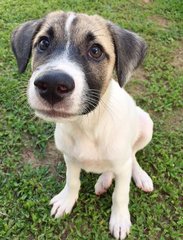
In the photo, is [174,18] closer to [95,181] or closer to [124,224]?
[95,181]

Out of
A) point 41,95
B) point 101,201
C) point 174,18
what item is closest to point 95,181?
point 101,201

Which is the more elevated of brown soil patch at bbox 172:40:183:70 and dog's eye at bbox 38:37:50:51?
dog's eye at bbox 38:37:50:51

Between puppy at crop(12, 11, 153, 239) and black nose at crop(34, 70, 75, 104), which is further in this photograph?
puppy at crop(12, 11, 153, 239)

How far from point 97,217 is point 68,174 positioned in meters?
0.52

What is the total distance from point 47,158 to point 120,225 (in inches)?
45.2

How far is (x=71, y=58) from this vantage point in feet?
8.98

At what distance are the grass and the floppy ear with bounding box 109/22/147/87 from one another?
1.48m

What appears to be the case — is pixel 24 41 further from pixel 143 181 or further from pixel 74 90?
pixel 143 181

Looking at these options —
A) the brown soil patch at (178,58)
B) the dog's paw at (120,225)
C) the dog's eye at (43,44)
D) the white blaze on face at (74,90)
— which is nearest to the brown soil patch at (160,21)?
the brown soil patch at (178,58)

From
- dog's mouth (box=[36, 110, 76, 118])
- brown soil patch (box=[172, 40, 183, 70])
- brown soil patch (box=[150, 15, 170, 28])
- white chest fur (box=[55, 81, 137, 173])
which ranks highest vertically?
dog's mouth (box=[36, 110, 76, 118])

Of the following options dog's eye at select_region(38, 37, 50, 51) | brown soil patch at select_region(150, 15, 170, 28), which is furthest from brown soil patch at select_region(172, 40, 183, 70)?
dog's eye at select_region(38, 37, 50, 51)

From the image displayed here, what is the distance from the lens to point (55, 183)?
4.28 metres

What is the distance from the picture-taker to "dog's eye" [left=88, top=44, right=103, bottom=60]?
290cm

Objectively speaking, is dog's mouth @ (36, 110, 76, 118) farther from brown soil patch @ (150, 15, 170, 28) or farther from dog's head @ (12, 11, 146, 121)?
brown soil patch @ (150, 15, 170, 28)
